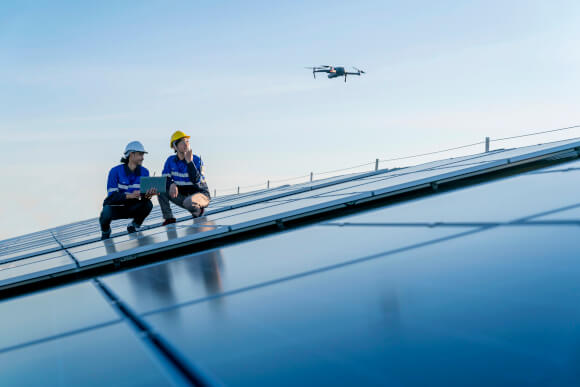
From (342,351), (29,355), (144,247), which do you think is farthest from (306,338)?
(144,247)

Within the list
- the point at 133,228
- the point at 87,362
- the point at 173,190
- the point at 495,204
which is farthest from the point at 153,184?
the point at 87,362

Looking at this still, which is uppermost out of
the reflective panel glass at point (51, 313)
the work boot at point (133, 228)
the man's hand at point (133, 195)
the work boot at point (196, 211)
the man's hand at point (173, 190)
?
the reflective panel glass at point (51, 313)

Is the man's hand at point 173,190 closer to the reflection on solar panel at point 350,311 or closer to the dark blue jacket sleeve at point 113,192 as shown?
the dark blue jacket sleeve at point 113,192

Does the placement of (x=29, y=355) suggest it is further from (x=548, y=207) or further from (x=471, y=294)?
(x=548, y=207)

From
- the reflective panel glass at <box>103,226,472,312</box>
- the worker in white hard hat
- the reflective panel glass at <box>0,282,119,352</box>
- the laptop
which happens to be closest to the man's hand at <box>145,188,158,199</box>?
the laptop

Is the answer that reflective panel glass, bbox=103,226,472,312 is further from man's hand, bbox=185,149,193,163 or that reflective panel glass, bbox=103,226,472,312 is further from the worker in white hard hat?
the worker in white hard hat

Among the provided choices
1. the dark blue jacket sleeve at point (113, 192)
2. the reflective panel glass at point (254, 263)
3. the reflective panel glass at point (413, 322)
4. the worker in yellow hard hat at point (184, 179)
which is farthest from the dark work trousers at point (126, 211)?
the reflective panel glass at point (413, 322)
